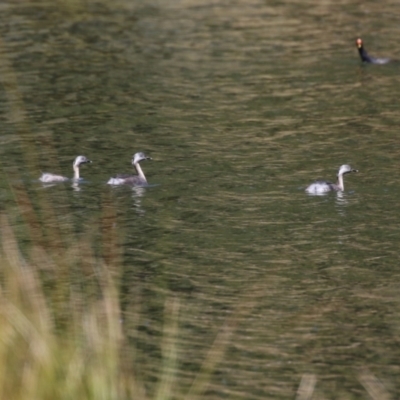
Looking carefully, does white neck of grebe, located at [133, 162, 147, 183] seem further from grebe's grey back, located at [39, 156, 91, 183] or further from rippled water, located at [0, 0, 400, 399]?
grebe's grey back, located at [39, 156, 91, 183]

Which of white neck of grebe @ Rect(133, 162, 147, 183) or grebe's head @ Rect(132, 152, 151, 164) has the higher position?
grebe's head @ Rect(132, 152, 151, 164)

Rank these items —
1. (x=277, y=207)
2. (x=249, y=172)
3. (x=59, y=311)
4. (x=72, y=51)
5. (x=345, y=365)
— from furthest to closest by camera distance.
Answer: (x=72, y=51)
(x=249, y=172)
(x=277, y=207)
(x=345, y=365)
(x=59, y=311)

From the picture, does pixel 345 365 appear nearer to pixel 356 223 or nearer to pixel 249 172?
pixel 356 223

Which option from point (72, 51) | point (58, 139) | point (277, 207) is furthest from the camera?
point (72, 51)

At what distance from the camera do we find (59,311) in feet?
29.0

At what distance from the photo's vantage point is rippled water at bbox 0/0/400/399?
11828mm

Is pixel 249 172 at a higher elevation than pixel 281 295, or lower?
lower

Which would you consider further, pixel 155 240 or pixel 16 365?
pixel 155 240

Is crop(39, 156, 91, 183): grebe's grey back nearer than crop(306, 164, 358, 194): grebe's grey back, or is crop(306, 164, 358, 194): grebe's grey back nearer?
crop(306, 164, 358, 194): grebe's grey back

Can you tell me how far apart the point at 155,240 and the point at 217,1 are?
2415cm

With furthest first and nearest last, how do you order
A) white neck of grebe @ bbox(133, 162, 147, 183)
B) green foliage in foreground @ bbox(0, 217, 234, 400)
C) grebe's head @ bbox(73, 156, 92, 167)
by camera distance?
1. grebe's head @ bbox(73, 156, 92, 167)
2. white neck of grebe @ bbox(133, 162, 147, 183)
3. green foliage in foreground @ bbox(0, 217, 234, 400)

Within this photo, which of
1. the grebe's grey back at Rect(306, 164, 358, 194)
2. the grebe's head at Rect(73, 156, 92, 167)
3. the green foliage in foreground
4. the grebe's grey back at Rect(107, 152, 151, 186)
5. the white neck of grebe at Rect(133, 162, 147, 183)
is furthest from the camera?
the grebe's head at Rect(73, 156, 92, 167)

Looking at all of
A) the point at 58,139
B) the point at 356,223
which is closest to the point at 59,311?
the point at 356,223

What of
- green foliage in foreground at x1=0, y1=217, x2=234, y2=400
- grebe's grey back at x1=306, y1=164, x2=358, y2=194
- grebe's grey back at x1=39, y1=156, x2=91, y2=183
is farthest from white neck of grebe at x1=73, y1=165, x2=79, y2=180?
green foliage in foreground at x1=0, y1=217, x2=234, y2=400
